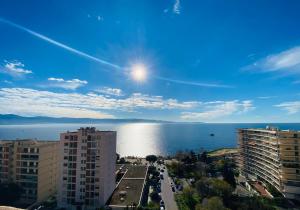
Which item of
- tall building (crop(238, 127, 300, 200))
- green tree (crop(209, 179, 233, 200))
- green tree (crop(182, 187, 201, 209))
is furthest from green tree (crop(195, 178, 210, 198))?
tall building (crop(238, 127, 300, 200))

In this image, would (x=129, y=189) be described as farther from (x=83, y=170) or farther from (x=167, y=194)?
(x=83, y=170)

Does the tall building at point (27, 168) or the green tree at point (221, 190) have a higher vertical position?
the tall building at point (27, 168)

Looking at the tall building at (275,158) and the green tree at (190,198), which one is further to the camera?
the tall building at (275,158)

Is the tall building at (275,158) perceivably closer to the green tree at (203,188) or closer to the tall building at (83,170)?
the green tree at (203,188)

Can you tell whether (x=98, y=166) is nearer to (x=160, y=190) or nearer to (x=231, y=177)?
(x=160, y=190)

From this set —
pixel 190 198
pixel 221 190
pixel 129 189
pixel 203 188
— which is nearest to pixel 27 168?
pixel 129 189

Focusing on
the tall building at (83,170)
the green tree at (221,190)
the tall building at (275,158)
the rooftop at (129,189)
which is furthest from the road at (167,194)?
the tall building at (275,158)

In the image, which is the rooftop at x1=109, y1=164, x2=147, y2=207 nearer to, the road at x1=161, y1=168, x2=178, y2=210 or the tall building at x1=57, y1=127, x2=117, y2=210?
the tall building at x1=57, y1=127, x2=117, y2=210
